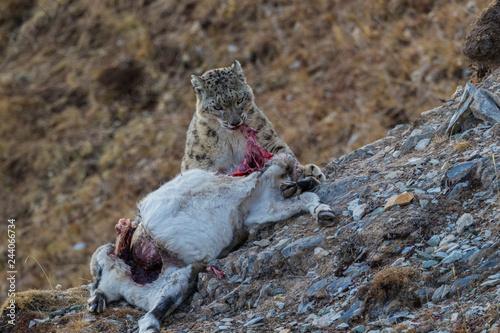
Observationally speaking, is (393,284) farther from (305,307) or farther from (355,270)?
(305,307)

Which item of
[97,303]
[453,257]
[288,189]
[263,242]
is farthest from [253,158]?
[453,257]

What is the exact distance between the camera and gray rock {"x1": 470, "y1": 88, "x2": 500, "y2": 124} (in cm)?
531

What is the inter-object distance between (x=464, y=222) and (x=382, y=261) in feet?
1.92

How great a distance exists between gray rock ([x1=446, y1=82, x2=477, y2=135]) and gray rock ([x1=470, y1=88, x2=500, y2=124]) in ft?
0.13

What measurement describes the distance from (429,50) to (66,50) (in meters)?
11.6

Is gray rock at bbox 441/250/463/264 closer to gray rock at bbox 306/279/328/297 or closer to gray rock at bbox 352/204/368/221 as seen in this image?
gray rock at bbox 306/279/328/297

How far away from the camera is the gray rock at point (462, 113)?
548cm

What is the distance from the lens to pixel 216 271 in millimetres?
5094

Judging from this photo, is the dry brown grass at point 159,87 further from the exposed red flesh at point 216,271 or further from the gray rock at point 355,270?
the gray rock at point 355,270

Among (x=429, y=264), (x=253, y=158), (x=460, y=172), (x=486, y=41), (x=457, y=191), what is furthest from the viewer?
(x=486, y=41)

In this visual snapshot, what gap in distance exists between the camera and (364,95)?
13.3 metres

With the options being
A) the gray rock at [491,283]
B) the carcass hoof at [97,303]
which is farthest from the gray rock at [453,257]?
the carcass hoof at [97,303]

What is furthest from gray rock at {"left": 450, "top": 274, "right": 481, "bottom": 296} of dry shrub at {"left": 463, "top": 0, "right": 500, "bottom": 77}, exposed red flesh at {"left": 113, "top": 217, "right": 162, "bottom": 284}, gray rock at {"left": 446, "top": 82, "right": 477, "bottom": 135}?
dry shrub at {"left": 463, "top": 0, "right": 500, "bottom": 77}

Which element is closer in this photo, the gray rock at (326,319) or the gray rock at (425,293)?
the gray rock at (425,293)
